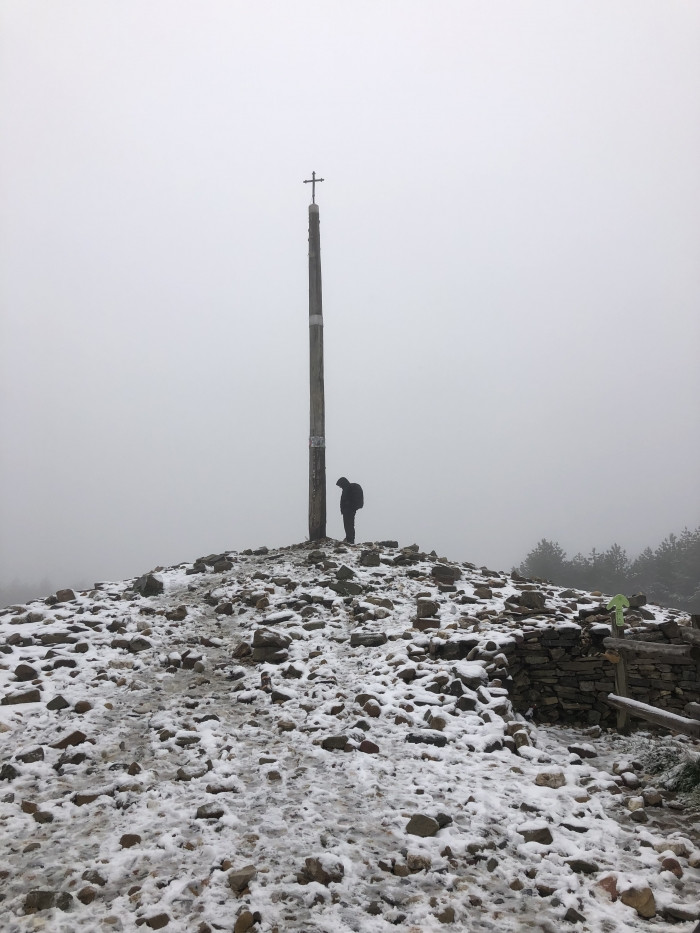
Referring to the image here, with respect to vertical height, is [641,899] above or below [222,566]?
below

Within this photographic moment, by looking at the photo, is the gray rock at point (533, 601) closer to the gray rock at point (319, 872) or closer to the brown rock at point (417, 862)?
the brown rock at point (417, 862)

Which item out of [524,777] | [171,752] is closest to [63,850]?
[171,752]

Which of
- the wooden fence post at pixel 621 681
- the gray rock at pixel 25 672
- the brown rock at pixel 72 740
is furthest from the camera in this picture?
the wooden fence post at pixel 621 681

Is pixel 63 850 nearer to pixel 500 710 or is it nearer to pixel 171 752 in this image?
pixel 171 752

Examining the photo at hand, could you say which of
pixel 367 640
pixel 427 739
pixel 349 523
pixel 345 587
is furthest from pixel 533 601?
pixel 349 523

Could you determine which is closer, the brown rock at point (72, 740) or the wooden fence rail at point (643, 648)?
the brown rock at point (72, 740)

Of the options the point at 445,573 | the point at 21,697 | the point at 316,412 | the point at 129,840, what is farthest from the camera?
the point at 316,412

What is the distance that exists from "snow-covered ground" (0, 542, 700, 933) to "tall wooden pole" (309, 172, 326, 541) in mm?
4284

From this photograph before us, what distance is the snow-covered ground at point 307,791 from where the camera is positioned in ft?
13.4

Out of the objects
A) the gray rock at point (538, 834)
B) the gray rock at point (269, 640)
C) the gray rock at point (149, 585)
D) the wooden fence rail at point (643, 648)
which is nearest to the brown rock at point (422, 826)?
the gray rock at point (538, 834)

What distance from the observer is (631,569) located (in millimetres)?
34031

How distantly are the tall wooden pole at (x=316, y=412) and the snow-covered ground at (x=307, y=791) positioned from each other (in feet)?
14.1

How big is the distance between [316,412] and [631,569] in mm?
28209

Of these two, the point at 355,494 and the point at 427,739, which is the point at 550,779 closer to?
the point at 427,739
